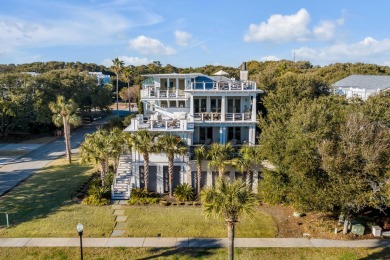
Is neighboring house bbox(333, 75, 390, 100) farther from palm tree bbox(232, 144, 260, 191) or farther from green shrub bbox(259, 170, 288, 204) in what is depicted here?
Result: green shrub bbox(259, 170, 288, 204)

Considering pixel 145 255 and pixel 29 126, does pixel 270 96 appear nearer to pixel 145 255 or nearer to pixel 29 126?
pixel 145 255

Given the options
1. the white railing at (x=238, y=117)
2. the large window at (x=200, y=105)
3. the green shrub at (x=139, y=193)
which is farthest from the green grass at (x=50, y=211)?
the white railing at (x=238, y=117)

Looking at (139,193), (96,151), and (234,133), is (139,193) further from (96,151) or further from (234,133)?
(234,133)

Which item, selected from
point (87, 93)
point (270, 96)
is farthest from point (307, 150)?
point (87, 93)

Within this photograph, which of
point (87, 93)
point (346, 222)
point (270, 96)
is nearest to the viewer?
point (346, 222)

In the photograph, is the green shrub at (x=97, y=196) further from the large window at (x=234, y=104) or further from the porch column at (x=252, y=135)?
the large window at (x=234, y=104)

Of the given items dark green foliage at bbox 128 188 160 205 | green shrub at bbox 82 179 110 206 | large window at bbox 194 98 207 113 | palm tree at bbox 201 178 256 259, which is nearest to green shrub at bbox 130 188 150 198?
dark green foliage at bbox 128 188 160 205

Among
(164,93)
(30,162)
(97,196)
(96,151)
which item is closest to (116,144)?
(96,151)
